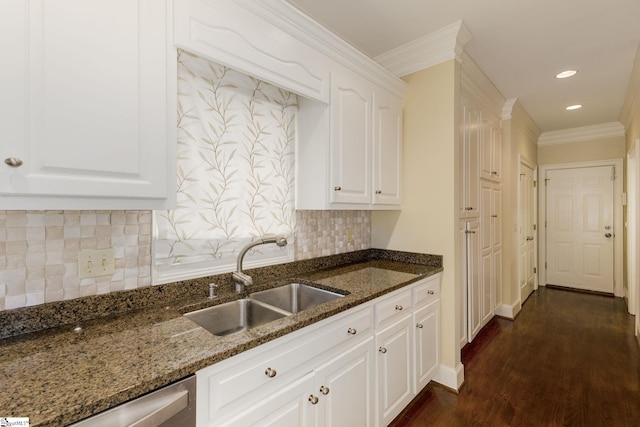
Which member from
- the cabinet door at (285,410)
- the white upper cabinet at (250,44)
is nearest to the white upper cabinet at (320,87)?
the white upper cabinet at (250,44)

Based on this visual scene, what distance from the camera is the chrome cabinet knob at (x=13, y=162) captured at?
80 cm

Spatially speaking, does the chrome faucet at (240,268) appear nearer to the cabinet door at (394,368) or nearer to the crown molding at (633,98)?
the cabinet door at (394,368)

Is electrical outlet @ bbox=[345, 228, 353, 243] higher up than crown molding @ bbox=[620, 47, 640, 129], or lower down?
lower down

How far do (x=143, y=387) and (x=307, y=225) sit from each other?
56.1 inches

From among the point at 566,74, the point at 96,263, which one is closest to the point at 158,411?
the point at 96,263

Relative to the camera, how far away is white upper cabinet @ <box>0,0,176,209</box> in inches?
32.2

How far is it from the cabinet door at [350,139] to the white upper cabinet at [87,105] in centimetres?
94

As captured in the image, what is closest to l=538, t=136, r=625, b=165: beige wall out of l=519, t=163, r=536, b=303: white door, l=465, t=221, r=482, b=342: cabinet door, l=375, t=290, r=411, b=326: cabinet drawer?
l=519, t=163, r=536, b=303: white door

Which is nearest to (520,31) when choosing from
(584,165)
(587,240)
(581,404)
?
(581,404)

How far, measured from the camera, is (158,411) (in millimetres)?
787

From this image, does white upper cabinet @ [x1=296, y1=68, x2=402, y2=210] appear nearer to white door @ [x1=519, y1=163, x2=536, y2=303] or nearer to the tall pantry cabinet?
the tall pantry cabinet

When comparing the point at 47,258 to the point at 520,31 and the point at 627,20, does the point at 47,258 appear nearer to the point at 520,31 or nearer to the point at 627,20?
the point at 520,31

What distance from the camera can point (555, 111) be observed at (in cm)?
386

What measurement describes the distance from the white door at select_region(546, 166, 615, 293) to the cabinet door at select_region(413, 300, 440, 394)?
4045 millimetres
